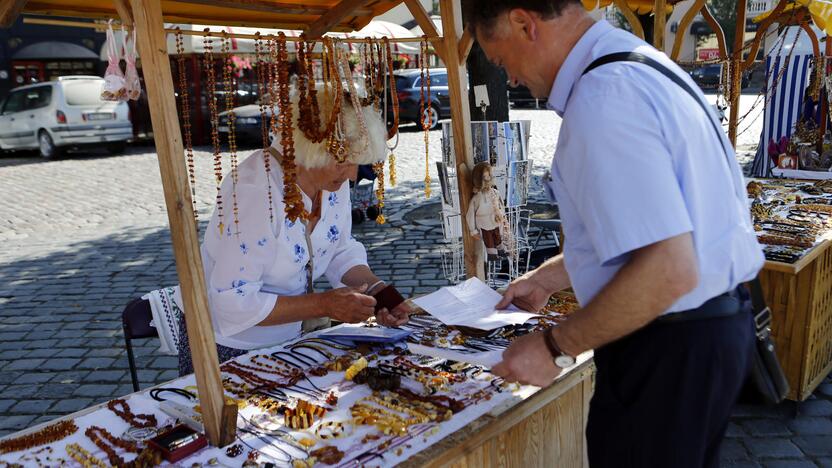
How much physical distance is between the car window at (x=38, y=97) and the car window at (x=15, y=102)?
0.15 meters

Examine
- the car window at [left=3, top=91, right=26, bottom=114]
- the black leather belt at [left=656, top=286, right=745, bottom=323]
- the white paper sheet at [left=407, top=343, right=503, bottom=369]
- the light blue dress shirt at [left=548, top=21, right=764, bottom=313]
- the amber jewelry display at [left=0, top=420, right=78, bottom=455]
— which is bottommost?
the amber jewelry display at [left=0, top=420, right=78, bottom=455]

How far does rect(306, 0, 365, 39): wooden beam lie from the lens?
105 inches

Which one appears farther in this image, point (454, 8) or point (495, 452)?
point (454, 8)

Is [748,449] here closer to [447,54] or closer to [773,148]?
[447,54]

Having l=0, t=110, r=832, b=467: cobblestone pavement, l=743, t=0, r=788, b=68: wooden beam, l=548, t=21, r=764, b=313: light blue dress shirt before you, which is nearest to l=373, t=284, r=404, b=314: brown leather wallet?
l=548, t=21, r=764, b=313: light blue dress shirt

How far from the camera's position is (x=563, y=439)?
219cm

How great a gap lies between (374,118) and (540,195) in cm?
665

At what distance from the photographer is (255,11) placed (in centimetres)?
255

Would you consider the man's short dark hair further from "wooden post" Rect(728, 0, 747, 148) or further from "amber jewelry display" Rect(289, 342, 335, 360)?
"wooden post" Rect(728, 0, 747, 148)

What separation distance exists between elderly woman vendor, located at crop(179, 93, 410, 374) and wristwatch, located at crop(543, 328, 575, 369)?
3.33 ft

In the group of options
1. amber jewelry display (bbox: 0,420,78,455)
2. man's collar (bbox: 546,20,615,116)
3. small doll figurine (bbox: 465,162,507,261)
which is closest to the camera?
man's collar (bbox: 546,20,615,116)

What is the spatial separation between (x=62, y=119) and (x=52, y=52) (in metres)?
6.09

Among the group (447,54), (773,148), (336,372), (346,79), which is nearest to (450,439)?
(336,372)

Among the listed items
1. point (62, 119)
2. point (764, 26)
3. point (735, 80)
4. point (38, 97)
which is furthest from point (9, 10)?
point (38, 97)
